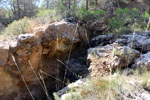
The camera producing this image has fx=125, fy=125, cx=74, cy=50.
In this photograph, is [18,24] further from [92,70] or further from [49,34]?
[92,70]

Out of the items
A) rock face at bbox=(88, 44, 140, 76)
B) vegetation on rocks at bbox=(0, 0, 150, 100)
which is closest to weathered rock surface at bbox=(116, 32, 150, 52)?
vegetation on rocks at bbox=(0, 0, 150, 100)

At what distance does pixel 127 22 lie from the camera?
19.6 ft

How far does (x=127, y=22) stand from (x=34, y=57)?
454 centimetres

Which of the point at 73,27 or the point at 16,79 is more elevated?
the point at 73,27

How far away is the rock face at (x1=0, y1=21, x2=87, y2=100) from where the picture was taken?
3576 mm

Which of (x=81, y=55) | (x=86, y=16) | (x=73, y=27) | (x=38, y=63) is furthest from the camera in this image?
(x=86, y=16)

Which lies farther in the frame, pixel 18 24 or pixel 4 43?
pixel 18 24

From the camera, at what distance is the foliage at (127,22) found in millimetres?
5196

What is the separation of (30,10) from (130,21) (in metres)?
10.1

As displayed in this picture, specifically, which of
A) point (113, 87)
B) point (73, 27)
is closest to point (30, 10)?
point (73, 27)

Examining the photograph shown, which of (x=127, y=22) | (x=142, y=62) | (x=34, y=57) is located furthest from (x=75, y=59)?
(x=127, y=22)

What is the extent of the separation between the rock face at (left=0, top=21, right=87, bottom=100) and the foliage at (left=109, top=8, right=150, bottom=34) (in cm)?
151

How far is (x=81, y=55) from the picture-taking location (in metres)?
5.39

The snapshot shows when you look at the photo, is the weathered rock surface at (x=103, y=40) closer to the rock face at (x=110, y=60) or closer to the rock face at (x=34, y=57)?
the rock face at (x=34, y=57)
